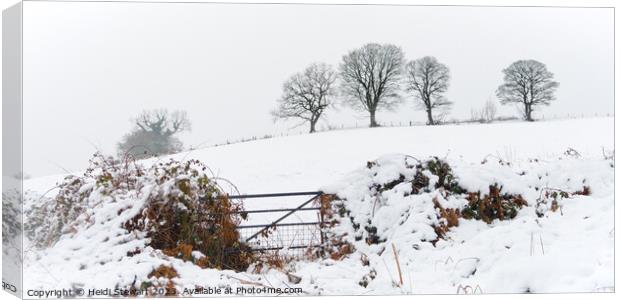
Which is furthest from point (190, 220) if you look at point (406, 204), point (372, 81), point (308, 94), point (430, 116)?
point (372, 81)

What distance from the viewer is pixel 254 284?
523cm

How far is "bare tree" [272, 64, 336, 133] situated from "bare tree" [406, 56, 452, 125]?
1644mm

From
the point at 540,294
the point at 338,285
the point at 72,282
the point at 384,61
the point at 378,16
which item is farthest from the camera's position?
the point at 384,61

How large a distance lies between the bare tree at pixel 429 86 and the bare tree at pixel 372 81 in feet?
1.09

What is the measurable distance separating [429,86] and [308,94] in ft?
8.29

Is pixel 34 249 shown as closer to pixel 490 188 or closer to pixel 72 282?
pixel 72 282

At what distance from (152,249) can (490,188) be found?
3.87 m

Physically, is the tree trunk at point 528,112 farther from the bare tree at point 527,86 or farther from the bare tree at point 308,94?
the bare tree at point 308,94

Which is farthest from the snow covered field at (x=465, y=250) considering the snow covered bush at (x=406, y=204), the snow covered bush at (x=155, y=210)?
the snow covered bush at (x=155, y=210)

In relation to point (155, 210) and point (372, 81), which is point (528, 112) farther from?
point (155, 210)

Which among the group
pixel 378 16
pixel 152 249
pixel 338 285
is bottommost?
pixel 338 285

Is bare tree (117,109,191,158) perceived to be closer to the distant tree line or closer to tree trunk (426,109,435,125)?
the distant tree line

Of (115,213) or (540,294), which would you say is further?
(115,213)


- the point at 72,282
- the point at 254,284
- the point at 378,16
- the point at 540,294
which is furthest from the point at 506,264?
the point at 72,282
